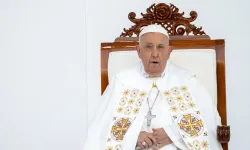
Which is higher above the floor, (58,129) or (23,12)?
(23,12)

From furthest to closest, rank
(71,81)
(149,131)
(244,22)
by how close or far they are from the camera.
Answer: (71,81), (244,22), (149,131)

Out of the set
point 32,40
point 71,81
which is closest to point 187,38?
point 71,81

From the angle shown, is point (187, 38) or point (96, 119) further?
point (187, 38)

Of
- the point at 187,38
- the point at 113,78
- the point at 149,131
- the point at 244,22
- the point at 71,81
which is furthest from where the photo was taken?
the point at 71,81

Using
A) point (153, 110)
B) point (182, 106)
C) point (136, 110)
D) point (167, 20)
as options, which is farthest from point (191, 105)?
point (167, 20)

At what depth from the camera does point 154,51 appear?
2.87 meters

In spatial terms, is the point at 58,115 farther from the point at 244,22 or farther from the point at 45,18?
the point at 244,22

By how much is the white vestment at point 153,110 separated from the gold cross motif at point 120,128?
0.16 ft

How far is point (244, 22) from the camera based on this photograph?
3.94 metres

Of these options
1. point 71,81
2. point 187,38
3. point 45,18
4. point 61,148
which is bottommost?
point 61,148

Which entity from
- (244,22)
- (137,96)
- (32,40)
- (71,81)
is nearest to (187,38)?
(137,96)

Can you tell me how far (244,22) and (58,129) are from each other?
Answer: 7.09 feet

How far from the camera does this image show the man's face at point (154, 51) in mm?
2879

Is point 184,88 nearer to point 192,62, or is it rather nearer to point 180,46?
point 192,62
